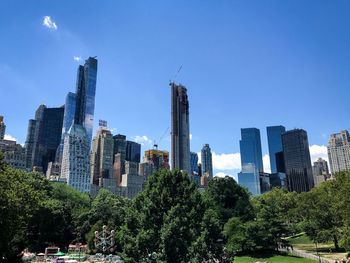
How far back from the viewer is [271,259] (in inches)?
2365

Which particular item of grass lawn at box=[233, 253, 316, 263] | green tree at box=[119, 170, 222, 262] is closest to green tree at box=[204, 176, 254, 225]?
grass lawn at box=[233, 253, 316, 263]

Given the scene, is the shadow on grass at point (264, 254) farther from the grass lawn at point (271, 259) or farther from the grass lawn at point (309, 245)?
the grass lawn at point (309, 245)

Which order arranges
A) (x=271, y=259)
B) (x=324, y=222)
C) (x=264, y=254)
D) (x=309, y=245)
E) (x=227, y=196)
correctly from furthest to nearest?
(x=309, y=245) → (x=227, y=196) → (x=324, y=222) → (x=264, y=254) → (x=271, y=259)

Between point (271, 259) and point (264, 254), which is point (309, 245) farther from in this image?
point (271, 259)

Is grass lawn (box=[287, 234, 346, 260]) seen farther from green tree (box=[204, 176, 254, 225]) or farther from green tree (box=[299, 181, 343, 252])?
green tree (box=[204, 176, 254, 225])

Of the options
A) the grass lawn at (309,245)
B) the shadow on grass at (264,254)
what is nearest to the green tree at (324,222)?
the grass lawn at (309,245)

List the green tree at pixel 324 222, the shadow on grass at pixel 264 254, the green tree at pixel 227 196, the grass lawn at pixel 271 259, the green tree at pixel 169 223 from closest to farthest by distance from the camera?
the green tree at pixel 169 223 < the grass lawn at pixel 271 259 < the shadow on grass at pixel 264 254 < the green tree at pixel 324 222 < the green tree at pixel 227 196

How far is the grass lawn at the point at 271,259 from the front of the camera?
57125 mm

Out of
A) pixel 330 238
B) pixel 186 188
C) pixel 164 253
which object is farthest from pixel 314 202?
pixel 164 253

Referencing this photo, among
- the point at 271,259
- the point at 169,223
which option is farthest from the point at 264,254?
the point at 169,223

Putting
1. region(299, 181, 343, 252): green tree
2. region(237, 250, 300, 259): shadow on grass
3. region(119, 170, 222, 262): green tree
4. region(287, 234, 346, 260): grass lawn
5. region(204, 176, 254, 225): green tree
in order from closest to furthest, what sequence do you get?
region(119, 170, 222, 262): green tree
region(237, 250, 300, 259): shadow on grass
region(299, 181, 343, 252): green tree
region(287, 234, 346, 260): grass lawn
region(204, 176, 254, 225): green tree

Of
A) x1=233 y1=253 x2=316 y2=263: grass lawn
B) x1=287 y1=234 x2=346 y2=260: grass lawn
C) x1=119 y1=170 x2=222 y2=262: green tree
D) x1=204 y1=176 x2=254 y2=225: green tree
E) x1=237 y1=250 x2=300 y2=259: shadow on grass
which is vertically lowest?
x1=233 y1=253 x2=316 y2=263: grass lawn

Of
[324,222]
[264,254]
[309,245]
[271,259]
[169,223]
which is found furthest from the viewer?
[309,245]

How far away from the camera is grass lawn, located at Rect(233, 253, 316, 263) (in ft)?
187
